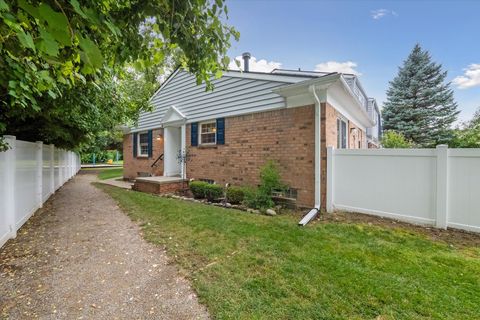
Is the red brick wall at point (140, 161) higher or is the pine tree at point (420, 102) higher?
the pine tree at point (420, 102)

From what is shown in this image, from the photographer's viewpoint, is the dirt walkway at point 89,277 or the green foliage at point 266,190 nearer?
the dirt walkway at point 89,277

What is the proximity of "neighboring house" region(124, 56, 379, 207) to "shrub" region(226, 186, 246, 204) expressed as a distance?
1.99ft

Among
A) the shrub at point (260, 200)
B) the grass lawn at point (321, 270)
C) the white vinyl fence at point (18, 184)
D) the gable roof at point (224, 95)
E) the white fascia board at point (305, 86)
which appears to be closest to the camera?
the grass lawn at point (321, 270)

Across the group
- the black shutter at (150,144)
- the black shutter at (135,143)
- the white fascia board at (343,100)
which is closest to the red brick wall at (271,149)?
the white fascia board at (343,100)

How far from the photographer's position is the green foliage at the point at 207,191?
7.32m

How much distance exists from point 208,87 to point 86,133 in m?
6.67

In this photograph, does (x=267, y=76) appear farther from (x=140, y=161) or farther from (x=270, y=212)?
(x=140, y=161)

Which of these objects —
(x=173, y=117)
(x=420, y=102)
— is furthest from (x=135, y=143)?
(x=420, y=102)

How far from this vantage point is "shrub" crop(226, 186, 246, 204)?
21.9 ft

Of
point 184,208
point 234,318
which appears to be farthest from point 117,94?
point 234,318

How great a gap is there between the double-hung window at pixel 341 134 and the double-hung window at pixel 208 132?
4.21 meters

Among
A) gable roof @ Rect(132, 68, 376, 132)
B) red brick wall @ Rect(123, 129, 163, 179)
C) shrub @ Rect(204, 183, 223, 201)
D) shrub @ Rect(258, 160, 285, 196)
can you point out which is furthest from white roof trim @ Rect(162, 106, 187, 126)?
shrub @ Rect(258, 160, 285, 196)

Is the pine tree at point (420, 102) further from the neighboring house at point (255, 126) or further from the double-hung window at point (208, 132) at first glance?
the double-hung window at point (208, 132)

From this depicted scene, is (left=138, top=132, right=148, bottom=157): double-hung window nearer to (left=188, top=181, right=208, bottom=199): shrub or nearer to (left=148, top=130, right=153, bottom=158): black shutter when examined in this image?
(left=148, top=130, right=153, bottom=158): black shutter
